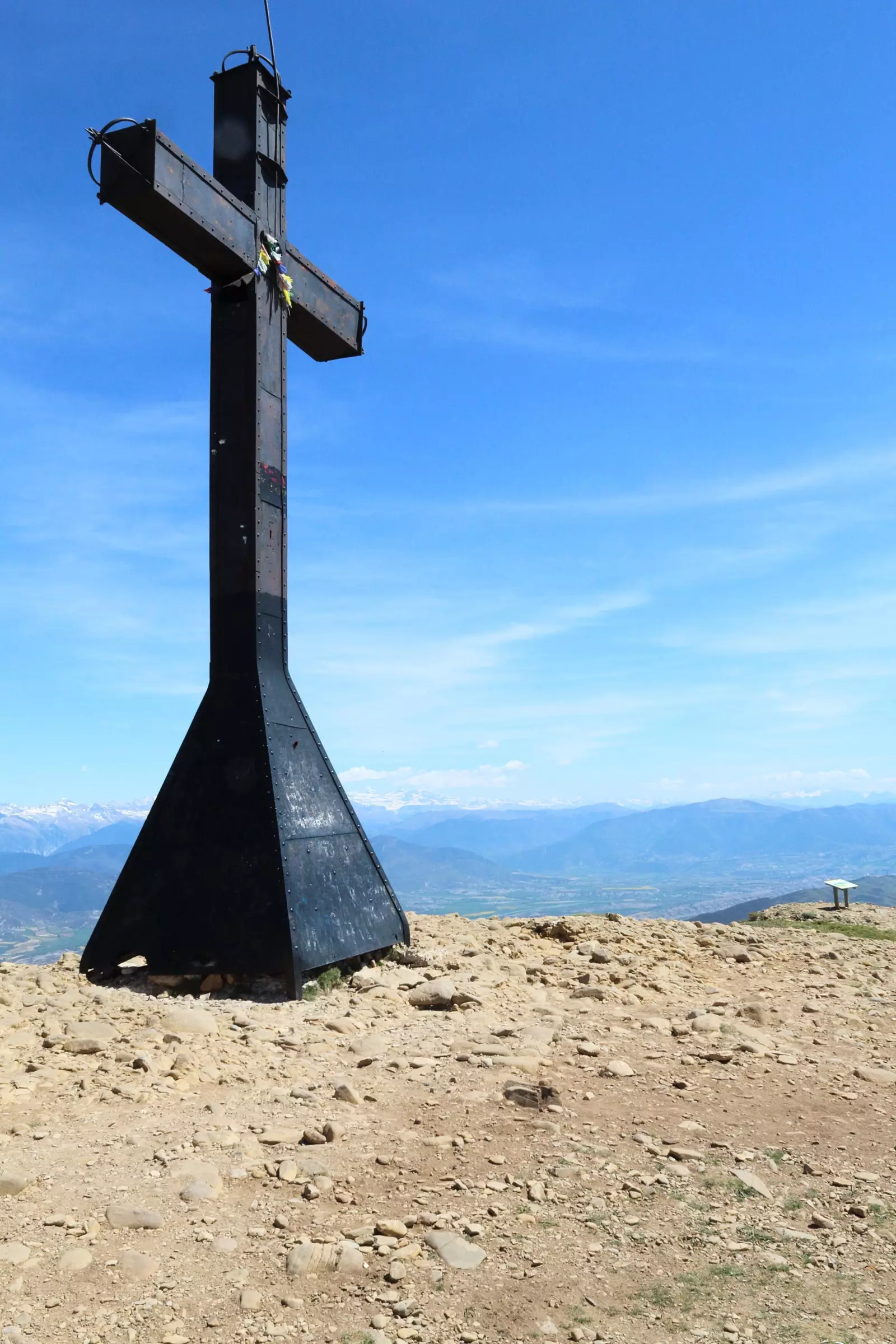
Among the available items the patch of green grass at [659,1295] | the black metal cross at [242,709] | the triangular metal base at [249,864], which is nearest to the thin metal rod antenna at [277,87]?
the black metal cross at [242,709]

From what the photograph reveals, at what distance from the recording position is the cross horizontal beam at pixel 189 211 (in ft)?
27.4

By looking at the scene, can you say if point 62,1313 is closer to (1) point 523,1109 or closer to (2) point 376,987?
(1) point 523,1109

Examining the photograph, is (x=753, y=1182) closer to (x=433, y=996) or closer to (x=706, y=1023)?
(x=706, y=1023)

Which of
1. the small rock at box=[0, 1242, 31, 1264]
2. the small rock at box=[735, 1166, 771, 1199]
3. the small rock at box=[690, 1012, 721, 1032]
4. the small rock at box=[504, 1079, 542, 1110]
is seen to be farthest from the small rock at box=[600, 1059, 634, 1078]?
the small rock at box=[0, 1242, 31, 1264]

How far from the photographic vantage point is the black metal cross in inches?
325

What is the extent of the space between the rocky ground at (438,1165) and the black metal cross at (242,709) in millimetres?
492

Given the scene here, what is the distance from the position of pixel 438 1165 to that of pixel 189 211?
27.4ft

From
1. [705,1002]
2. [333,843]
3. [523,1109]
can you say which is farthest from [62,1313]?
[705,1002]

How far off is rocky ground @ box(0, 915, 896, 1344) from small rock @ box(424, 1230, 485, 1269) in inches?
0.4

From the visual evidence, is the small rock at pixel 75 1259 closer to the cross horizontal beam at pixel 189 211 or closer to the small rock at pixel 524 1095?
the small rock at pixel 524 1095

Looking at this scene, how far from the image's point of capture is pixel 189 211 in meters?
8.75

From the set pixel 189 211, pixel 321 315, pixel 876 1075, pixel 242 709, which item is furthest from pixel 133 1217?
pixel 321 315

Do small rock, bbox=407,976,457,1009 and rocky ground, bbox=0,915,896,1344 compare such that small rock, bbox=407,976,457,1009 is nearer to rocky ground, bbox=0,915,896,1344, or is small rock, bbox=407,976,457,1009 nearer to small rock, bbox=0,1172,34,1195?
rocky ground, bbox=0,915,896,1344

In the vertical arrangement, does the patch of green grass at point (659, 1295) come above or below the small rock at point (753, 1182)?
below
